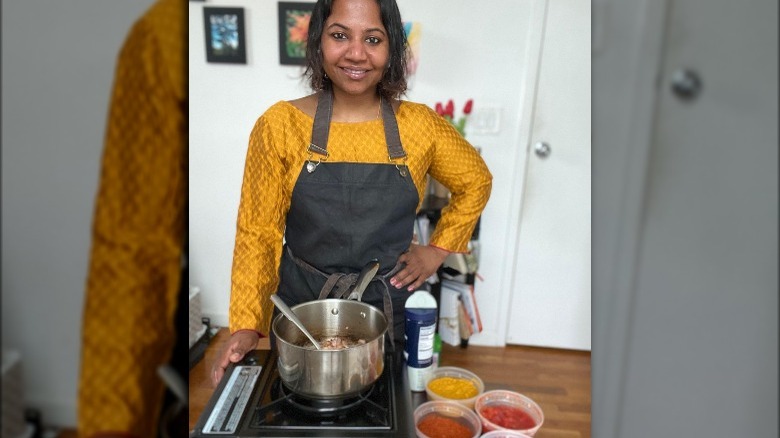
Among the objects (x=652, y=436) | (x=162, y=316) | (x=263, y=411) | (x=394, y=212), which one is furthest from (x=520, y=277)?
(x=162, y=316)

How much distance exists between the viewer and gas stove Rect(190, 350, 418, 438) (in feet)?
1.36

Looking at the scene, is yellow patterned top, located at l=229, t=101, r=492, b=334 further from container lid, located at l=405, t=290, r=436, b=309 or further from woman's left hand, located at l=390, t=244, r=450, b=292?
container lid, located at l=405, t=290, r=436, b=309

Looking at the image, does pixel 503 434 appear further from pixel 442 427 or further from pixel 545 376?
pixel 545 376

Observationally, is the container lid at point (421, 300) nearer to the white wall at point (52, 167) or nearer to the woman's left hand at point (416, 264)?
the woman's left hand at point (416, 264)

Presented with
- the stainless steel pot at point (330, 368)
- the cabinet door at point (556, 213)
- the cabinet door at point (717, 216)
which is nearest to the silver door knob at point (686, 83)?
the cabinet door at point (717, 216)

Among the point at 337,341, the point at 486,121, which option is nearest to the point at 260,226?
the point at 337,341

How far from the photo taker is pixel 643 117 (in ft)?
0.69

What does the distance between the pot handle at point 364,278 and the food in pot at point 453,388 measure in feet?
1.15

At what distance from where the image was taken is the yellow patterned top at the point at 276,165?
22.9 inches

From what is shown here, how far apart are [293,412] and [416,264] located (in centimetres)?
34

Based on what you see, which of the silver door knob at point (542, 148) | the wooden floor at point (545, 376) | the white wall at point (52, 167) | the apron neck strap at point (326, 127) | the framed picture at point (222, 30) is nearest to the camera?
the white wall at point (52, 167)

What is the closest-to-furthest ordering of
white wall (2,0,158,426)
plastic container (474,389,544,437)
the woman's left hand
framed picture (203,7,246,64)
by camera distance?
white wall (2,0,158,426), framed picture (203,7,246,64), the woman's left hand, plastic container (474,389,544,437)

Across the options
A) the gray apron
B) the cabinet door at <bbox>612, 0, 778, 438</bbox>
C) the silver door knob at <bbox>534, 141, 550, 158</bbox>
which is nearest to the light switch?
the silver door knob at <bbox>534, 141, 550, 158</bbox>

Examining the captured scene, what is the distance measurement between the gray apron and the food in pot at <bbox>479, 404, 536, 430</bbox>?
28cm
